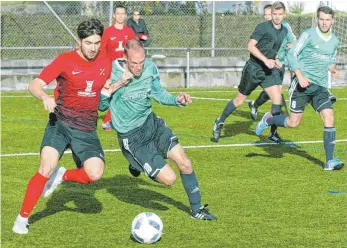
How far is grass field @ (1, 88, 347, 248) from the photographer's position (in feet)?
26.7

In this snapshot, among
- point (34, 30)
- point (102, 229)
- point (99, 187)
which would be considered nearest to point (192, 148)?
point (99, 187)

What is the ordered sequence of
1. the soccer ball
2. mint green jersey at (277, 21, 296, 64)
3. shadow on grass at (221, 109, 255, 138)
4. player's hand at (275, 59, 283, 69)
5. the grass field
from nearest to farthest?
1. the soccer ball
2. the grass field
3. player's hand at (275, 59, 283, 69)
4. mint green jersey at (277, 21, 296, 64)
5. shadow on grass at (221, 109, 255, 138)

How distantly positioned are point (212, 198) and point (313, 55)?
3114 mm

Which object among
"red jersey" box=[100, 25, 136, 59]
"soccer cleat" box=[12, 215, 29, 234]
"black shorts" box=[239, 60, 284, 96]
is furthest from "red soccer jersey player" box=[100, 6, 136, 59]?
"soccer cleat" box=[12, 215, 29, 234]

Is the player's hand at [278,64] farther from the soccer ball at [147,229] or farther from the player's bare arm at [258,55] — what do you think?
the soccer ball at [147,229]

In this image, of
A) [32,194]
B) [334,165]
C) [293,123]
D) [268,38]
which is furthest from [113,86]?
[268,38]

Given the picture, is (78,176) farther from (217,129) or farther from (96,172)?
(217,129)

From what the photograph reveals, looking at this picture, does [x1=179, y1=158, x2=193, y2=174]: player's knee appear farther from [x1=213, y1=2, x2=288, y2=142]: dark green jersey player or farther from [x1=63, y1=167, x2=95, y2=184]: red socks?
[x1=213, y1=2, x2=288, y2=142]: dark green jersey player

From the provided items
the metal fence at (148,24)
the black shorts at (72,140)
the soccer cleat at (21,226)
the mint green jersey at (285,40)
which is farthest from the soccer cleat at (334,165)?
the metal fence at (148,24)

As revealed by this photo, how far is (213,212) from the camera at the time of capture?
9312mm

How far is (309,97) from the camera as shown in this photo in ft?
40.1

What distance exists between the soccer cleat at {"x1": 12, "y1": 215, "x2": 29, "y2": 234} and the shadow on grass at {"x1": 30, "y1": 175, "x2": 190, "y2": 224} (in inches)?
18.5

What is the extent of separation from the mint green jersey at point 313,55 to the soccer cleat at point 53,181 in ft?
14.3

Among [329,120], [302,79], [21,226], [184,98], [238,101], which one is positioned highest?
[184,98]
